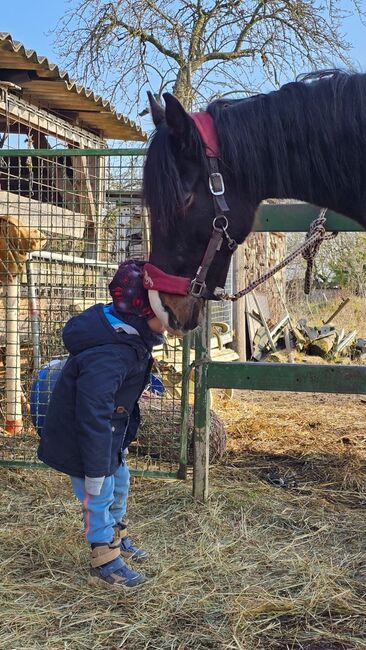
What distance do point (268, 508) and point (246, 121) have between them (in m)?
2.27

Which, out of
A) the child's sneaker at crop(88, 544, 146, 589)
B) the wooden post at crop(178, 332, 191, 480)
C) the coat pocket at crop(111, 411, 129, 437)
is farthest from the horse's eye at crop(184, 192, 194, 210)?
the wooden post at crop(178, 332, 191, 480)

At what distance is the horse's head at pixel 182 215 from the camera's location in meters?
1.88

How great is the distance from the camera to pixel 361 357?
419 inches

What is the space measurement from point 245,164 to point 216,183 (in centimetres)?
11

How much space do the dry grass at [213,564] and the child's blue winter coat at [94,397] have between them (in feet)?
1.72

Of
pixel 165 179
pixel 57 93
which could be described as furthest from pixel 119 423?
pixel 57 93

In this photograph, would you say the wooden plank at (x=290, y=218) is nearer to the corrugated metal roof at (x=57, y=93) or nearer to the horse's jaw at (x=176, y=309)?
the horse's jaw at (x=176, y=309)

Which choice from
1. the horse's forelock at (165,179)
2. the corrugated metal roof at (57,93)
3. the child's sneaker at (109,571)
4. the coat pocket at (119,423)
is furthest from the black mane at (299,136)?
the corrugated metal roof at (57,93)

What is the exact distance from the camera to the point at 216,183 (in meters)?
1.92

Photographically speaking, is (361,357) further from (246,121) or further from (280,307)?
(246,121)

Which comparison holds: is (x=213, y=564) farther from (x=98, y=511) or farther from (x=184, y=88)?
(x=184, y=88)

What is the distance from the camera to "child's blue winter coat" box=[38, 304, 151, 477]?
2348 mm

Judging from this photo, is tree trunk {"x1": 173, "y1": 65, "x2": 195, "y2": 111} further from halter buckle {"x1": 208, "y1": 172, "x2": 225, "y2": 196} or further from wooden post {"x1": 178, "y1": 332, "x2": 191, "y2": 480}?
→ halter buckle {"x1": 208, "y1": 172, "x2": 225, "y2": 196}

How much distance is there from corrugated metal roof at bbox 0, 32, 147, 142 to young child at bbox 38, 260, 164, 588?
12.1 feet
